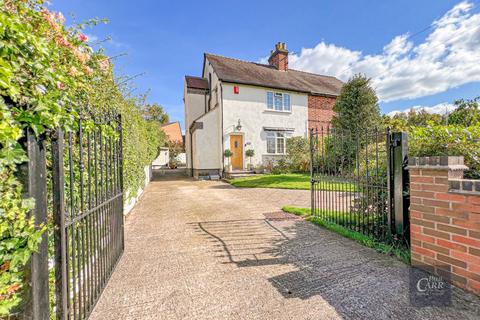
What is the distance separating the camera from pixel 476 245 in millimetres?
2129

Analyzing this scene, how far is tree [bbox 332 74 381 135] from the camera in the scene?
36.1ft

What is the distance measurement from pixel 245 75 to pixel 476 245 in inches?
611

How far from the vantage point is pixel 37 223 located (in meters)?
1.43

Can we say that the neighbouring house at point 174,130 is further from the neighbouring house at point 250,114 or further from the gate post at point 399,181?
the gate post at point 399,181

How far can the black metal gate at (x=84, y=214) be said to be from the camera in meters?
1.66

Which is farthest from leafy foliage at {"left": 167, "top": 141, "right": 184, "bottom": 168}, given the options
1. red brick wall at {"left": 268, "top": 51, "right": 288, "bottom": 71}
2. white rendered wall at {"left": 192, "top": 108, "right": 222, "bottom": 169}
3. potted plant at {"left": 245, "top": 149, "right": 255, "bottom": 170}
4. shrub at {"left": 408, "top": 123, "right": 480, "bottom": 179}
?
shrub at {"left": 408, "top": 123, "right": 480, "bottom": 179}

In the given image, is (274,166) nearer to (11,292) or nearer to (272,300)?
(272,300)

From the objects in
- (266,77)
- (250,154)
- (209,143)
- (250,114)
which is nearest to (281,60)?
(266,77)

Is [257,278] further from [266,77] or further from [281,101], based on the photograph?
[266,77]

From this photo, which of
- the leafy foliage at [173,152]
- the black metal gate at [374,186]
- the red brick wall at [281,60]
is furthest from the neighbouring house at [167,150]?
the black metal gate at [374,186]

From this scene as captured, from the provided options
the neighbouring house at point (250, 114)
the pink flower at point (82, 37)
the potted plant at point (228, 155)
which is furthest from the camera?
the neighbouring house at point (250, 114)

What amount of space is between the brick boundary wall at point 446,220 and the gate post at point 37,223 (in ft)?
12.0

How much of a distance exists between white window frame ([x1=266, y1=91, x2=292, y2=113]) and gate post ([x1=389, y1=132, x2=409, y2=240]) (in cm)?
1300

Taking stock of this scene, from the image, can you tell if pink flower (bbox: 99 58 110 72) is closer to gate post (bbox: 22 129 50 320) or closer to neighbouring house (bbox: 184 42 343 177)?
gate post (bbox: 22 129 50 320)
